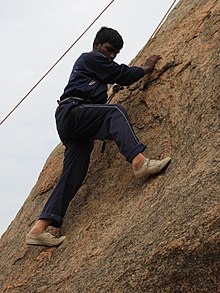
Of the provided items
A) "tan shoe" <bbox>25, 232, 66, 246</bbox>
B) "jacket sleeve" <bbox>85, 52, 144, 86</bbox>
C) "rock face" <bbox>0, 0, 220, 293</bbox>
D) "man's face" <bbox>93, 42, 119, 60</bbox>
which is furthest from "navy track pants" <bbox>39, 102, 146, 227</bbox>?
"man's face" <bbox>93, 42, 119, 60</bbox>

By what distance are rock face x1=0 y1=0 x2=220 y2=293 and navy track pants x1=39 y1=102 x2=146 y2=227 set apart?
31 centimetres

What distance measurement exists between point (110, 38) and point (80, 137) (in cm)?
118

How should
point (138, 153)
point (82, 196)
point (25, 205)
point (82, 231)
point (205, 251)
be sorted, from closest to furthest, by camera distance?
point (205, 251)
point (138, 153)
point (82, 231)
point (82, 196)
point (25, 205)

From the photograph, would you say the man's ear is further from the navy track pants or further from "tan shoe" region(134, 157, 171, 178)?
"tan shoe" region(134, 157, 171, 178)

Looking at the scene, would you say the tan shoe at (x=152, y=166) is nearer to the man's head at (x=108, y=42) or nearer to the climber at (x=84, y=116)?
the climber at (x=84, y=116)

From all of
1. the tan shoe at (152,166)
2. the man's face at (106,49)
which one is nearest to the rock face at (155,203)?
the tan shoe at (152,166)

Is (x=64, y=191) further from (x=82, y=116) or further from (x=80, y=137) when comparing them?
(x=82, y=116)

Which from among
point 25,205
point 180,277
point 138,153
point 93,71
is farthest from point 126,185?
point 25,205

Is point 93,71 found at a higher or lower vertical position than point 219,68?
higher

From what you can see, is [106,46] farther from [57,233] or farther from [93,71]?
[57,233]

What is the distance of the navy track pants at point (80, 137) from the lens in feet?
21.2

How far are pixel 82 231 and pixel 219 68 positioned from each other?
2280 millimetres

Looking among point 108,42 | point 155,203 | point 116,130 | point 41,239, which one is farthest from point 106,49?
point 41,239

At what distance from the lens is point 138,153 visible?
6320 millimetres
